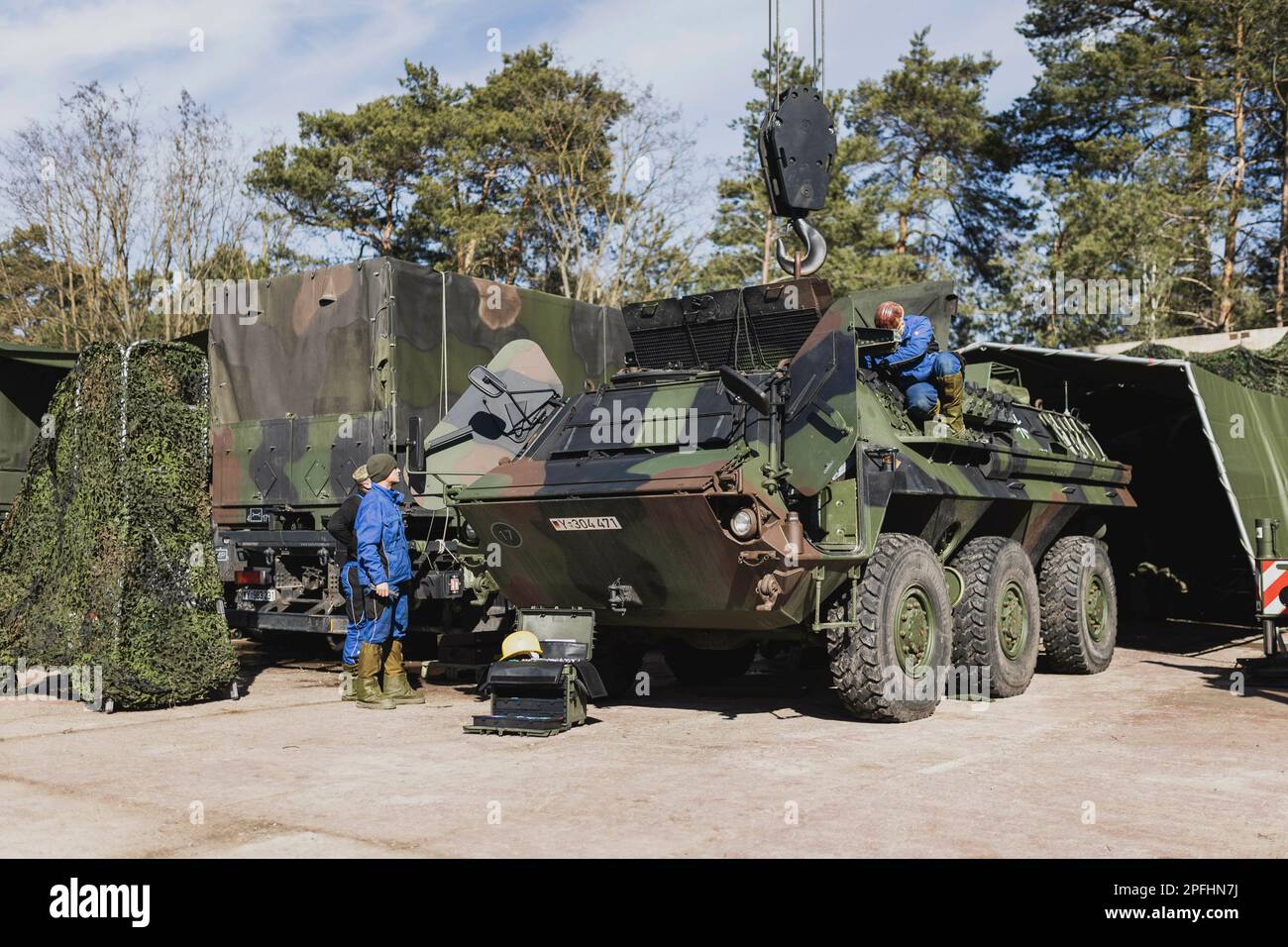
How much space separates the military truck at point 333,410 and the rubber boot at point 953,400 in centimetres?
280

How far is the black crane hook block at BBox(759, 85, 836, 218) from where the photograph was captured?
1033 cm

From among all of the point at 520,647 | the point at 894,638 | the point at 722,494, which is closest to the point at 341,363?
the point at 520,647

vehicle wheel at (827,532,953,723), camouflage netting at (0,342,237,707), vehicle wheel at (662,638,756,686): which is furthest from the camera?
vehicle wheel at (662,638,756,686)

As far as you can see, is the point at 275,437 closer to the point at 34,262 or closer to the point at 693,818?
the point at 693,818

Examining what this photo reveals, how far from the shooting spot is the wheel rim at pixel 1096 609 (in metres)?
11.6

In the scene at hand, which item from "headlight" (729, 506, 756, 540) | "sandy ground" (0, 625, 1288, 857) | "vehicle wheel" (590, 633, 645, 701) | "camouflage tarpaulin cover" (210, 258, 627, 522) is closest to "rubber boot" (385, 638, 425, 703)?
"sandy ground" (0, 625, 1288, 857)

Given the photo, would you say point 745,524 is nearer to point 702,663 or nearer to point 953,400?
point 953,400

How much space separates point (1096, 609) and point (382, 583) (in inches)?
245

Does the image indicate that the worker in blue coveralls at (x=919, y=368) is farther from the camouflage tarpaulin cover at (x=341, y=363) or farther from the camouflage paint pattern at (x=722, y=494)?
the camouflage tarpaulin cover at (x=341, y=363)

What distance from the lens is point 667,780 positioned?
256 inches

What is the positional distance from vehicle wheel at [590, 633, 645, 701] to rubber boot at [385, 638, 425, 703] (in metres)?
1.26

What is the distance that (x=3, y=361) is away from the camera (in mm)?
12109

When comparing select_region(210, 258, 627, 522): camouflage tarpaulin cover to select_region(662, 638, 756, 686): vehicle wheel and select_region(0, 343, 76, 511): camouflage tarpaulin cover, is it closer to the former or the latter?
select_region(0, 343, 76, 511): camouflage tarpaulin cover

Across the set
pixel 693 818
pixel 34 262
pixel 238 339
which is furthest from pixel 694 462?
pixel 34 262
